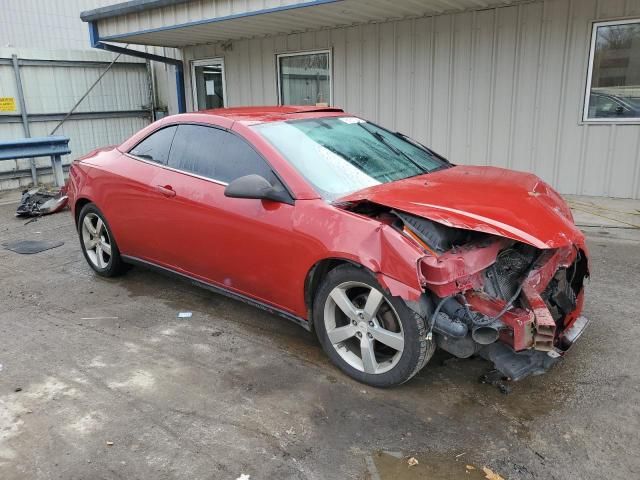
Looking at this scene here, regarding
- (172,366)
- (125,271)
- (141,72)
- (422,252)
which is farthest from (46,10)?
(422,252)

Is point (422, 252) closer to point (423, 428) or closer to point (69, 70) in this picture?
point (423, 428)

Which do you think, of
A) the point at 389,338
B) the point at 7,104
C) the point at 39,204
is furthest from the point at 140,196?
the point at 7,104

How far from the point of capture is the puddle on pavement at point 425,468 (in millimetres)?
2490

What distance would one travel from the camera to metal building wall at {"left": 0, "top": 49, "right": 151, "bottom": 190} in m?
10.3

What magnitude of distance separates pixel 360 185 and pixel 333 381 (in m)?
1.27

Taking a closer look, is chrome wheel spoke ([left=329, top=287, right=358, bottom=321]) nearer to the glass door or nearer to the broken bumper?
→ the broken bumper

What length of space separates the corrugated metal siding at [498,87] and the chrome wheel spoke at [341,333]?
5.71m

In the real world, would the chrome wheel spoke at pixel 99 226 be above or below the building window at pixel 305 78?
below

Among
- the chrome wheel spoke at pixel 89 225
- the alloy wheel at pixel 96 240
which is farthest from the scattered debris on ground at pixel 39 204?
the chrome wheel spoke at pixel 89 225

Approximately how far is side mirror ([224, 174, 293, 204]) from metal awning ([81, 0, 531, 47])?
14.0 feet

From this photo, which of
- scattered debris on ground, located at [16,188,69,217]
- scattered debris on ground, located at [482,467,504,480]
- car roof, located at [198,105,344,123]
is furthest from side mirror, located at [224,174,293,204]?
scattered debris on ground, located at [16,188,69,217]

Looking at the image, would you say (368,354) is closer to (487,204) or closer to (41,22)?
(487,204)

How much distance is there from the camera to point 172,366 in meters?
3.53

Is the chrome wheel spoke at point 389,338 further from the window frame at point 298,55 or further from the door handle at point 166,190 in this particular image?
the window frame at point 298,55
